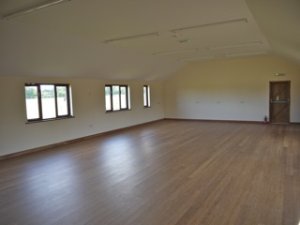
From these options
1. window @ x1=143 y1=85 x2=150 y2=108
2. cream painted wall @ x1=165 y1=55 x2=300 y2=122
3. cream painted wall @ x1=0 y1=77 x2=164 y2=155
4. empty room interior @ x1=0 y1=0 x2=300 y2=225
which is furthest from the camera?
window @ x1=143 y1=85 x2=150 y2=108

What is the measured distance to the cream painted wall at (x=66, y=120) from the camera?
6.14m

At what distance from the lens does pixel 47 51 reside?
19.0ft

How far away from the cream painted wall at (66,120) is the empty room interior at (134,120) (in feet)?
0.11

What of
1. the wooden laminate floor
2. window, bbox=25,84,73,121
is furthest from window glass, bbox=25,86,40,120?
the wooden laminate floor

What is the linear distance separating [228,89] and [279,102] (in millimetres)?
2175

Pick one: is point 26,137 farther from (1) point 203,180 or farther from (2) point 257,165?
(2) point 257,165

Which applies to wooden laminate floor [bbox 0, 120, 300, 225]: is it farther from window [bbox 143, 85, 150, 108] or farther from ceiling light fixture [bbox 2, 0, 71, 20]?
window [bbox 143, 85, 150, 108]

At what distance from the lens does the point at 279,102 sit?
10656mm

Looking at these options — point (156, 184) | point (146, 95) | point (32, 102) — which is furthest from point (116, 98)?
point (156, 184)

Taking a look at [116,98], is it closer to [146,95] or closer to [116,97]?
[116,97]

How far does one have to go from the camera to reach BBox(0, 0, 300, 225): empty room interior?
3418 millimetres

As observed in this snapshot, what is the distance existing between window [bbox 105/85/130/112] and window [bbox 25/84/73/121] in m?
1.92

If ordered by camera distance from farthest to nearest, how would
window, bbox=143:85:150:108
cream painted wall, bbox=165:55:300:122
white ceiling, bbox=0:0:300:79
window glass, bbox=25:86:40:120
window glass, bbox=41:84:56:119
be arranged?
window, bbox=143:85:150:108, cream painted wall, bbox=165:55:300:122, window glass, bbox=41:84:56:119, window glass, bbox=25:86:40:120, white ceiling, bbox=0:0:300:79

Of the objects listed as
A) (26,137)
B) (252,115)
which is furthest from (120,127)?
(252,115)
